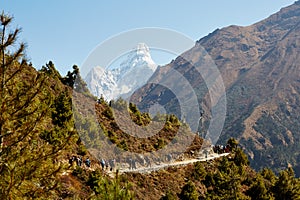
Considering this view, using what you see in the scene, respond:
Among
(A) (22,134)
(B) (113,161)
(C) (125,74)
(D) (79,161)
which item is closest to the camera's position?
(A) (22,134)

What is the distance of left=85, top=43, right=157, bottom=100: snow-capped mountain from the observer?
977 inches

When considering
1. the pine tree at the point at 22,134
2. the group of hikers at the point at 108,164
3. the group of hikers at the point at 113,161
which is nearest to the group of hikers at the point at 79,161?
the group of hikers at the point at 113,161

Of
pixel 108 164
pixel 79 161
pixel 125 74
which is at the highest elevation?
pixel 125 74

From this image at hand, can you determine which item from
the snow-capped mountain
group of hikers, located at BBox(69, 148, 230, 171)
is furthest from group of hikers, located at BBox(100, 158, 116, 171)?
the snow-capped mountain

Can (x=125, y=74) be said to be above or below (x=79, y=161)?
above

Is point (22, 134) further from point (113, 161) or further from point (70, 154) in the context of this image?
point (113, 161)

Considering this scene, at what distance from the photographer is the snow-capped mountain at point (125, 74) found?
977 inches

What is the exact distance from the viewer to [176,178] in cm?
3556

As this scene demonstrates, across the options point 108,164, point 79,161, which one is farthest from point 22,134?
point 108,164

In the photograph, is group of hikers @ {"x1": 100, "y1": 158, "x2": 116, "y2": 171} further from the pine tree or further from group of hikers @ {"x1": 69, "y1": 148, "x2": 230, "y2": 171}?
the pine tree

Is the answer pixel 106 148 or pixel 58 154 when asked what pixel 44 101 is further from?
pixel 106 148

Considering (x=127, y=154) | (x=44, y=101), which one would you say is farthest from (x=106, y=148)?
(x=44, y=101)

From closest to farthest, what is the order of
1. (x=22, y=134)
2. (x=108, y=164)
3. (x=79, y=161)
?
(x=22, y=134) < (x=79, y=161) < (x=108, y=164)

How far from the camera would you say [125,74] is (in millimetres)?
29922
